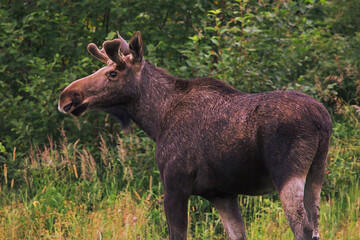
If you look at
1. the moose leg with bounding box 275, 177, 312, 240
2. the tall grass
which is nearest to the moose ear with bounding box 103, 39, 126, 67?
the tall grass

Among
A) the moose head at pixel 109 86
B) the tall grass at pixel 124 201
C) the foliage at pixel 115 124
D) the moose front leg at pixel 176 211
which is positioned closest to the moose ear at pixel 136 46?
Result: the moose head at pixel 109 86

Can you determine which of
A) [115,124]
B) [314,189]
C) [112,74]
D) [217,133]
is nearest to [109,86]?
[112,74]

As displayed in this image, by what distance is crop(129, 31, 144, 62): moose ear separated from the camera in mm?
5016

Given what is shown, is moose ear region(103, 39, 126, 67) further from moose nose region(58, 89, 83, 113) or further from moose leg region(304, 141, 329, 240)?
moose leg region(304, 141, 329, 240)

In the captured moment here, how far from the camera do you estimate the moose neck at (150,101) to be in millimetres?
5262

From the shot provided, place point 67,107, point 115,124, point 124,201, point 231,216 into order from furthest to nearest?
point 115,124 → point 124,201 → point 67,107 → point 231,216

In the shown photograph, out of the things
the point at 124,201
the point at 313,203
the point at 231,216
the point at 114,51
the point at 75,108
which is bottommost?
the point at 124,201

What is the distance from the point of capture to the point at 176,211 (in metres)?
4.79

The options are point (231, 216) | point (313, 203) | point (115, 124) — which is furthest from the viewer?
point (115, 124)

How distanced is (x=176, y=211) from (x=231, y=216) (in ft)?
1.81

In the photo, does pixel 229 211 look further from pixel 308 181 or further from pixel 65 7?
pixel 65 7

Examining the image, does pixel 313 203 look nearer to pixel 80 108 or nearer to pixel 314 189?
pixel 314 189

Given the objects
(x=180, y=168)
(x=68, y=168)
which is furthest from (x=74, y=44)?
(x=180, y=168)

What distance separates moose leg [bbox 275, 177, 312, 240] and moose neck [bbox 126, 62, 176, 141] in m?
1.48
